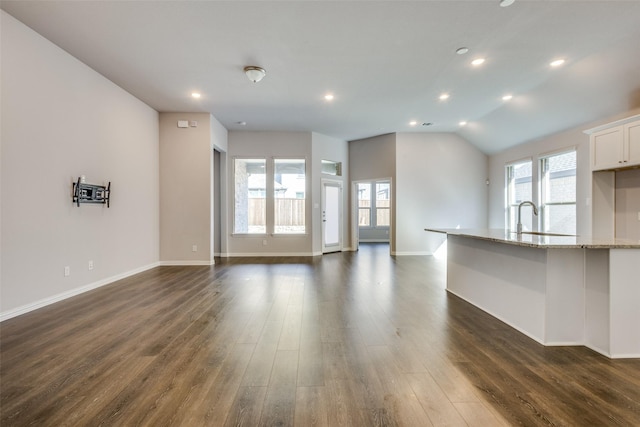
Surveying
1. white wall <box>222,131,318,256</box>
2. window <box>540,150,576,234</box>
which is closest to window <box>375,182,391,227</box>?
white wall <box>222,131,318,256</box>

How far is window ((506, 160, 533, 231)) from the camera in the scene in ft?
20.9

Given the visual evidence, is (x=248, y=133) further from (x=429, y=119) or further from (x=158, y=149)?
(x=429, y=119)

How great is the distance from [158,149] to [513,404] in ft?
21.5

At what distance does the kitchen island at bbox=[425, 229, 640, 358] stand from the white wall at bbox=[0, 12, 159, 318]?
4845 millimetres

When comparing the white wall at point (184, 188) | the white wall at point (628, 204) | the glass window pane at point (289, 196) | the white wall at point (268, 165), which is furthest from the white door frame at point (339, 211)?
the white wall at point (628, 204)

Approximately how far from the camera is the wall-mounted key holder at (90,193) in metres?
3.77

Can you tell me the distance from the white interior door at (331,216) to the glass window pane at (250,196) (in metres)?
1.56

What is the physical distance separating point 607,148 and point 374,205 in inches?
279

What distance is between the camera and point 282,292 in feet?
12.9

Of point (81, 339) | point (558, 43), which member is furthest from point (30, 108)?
point (558, 43)

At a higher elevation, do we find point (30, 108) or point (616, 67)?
point (616, 67)

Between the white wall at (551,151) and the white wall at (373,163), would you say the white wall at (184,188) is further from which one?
the white wall at (551,151)

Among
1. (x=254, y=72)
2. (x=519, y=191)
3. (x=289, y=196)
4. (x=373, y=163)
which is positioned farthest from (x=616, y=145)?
(x=289, y=196)

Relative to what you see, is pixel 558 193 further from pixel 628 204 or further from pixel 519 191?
pixel 628 204
